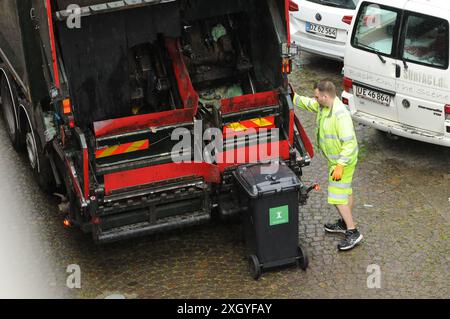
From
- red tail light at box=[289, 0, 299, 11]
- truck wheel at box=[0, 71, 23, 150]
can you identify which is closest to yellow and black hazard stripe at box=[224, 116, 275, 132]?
truck wheel at box=[0, 71, 23, 150]

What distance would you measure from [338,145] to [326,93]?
461 millimetres

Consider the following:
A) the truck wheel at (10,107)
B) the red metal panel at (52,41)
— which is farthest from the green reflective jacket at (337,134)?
the truck wheel at (10,107)

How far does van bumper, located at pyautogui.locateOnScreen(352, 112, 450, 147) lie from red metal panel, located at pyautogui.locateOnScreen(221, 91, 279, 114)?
6.30ft

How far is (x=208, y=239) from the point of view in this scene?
7.88 meters

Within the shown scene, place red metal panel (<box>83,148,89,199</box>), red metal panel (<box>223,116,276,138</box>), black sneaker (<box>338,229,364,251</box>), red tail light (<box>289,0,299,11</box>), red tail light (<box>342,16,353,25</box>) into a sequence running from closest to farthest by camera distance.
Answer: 1. red metal panel (<box>83,148,89,199</box>)
2. red metal panel (<box>223,116,276,138</box>)
3. black sneaker (<box>338,229,364,251</box>)
4. red tail light (<box>342,16,353,25</box>)
5. red tail light (<box>289,0,299,11</box>)

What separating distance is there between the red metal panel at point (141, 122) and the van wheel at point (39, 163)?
1.18 m

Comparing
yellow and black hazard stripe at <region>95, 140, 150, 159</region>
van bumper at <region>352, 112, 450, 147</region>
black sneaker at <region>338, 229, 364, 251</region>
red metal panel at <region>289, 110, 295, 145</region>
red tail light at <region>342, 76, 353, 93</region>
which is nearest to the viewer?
yellow and black hazard stripe at <region>95, 140, 150, 159</region>

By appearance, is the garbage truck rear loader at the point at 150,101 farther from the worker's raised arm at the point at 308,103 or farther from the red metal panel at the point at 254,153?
the worker's raised arm at the point at 308,103

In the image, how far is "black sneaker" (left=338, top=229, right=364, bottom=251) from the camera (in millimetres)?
7621

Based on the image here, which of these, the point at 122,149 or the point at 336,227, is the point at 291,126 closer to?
the point at 336,227

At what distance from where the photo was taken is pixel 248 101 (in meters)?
7.53

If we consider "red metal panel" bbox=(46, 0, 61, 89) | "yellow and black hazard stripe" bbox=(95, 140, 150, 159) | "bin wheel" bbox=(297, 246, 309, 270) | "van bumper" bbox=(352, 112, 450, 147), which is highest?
"red metal panel" bbox=(46, 0, 61, 89)

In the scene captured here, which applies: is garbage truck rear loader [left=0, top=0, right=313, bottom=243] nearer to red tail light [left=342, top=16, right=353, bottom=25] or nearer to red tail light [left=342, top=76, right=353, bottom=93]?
red tail light [left=342, top=76, right=353, bottom=93]
